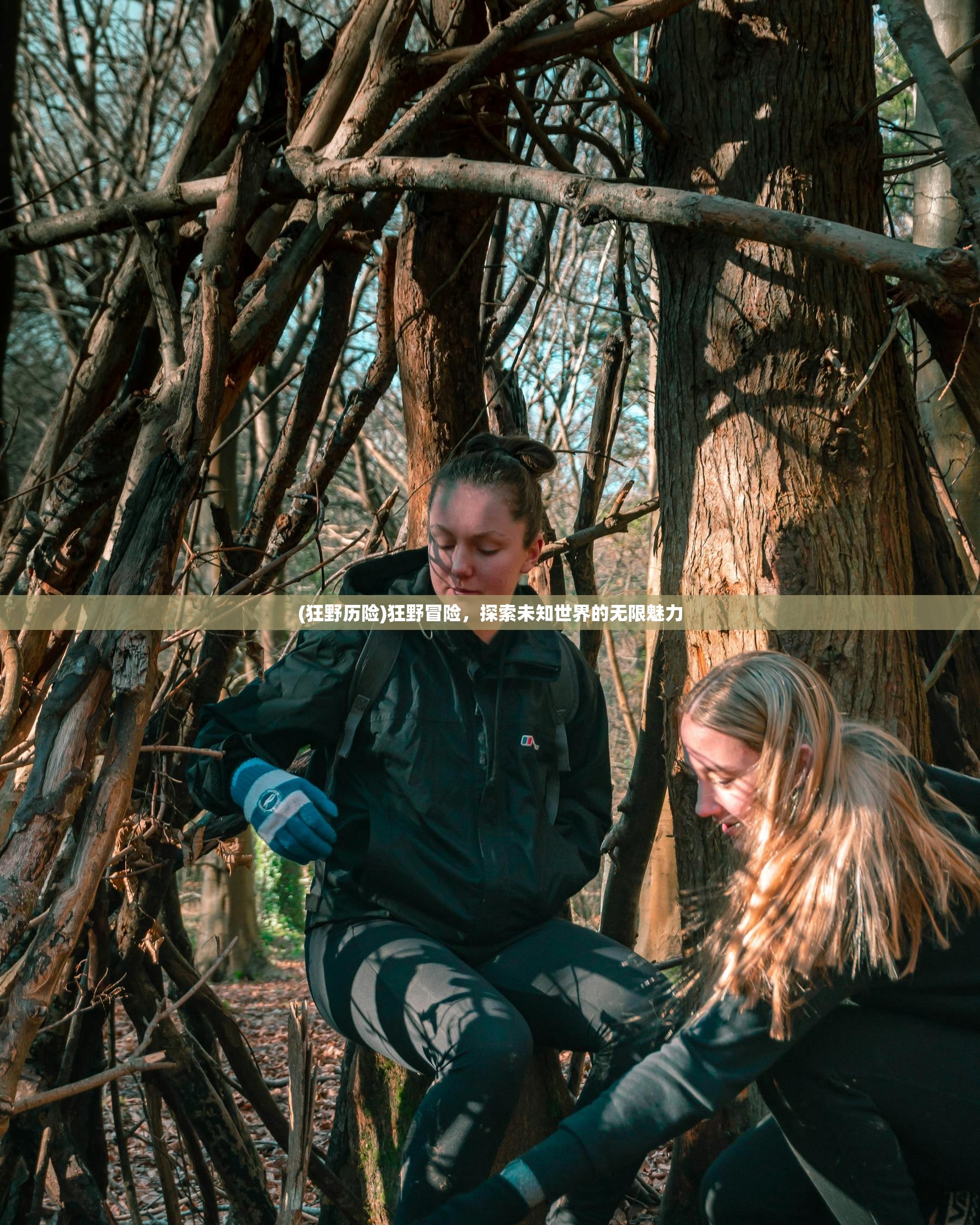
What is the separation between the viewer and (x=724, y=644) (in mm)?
2561

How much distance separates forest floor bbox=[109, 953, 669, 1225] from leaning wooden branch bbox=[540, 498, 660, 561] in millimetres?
1721

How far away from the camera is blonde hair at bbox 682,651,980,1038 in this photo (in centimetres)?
177

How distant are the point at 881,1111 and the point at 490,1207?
2.41 feet

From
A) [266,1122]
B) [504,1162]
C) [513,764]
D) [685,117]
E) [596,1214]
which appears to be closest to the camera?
[596,1214]

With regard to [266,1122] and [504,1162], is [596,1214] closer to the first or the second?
[504,1162]

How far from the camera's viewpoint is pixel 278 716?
7.53 feet

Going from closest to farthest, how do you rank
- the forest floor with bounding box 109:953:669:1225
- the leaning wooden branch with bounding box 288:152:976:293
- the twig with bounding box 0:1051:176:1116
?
the twig with bounding box 0:1051:176:1116 < the leaning wooden branch with bounding box 288:152:976:293 < the forest floor with bounding box 109:953:669:1225

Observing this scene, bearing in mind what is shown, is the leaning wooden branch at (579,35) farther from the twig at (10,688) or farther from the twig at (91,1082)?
the twig at (91,1082)

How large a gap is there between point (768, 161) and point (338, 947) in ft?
7.12

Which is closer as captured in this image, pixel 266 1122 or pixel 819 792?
pixel 819 792

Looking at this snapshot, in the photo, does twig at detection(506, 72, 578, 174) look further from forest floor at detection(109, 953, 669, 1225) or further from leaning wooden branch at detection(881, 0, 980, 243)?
forest floor at detection(109, 953, 669, 1225)

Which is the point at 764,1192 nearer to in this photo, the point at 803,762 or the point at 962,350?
the point at 803,762

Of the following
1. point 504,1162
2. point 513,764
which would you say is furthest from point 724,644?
point 504,1162

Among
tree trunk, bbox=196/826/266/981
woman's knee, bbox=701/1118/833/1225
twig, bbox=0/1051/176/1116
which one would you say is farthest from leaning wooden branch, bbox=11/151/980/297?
tree trunk, bbox=196/826/266/981
